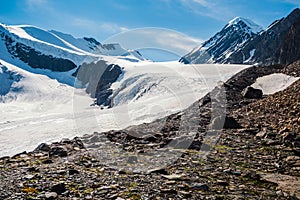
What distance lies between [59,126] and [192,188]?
3767 centimetres

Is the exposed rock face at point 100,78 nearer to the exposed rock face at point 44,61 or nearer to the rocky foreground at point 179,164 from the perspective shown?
the exposed rock face at point 44,61

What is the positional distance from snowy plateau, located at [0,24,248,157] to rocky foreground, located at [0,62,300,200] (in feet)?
45.0

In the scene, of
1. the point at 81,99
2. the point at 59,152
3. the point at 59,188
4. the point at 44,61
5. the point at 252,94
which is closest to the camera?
the point at 59,188

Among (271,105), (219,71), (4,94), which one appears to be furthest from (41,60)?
(271,105)

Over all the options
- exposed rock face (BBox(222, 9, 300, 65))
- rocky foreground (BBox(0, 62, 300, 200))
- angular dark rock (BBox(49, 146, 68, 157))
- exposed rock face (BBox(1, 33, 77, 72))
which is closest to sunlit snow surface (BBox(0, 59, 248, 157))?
rocky foreground (BBox(0, 62, 300, 200))

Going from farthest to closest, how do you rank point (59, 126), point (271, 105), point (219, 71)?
point (219, 71) < point (59, 126) < point (271, 105)

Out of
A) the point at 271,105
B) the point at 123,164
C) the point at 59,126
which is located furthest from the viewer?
the point at 59,126

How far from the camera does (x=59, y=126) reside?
148ft

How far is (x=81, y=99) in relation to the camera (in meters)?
122

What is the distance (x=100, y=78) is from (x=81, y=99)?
27.1 metres

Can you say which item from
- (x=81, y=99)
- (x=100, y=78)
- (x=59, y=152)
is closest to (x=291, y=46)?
(x=81, y=99)

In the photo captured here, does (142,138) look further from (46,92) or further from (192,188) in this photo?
(46,92)

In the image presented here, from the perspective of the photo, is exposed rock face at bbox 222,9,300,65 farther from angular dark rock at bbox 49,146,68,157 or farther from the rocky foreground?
angular dark rock at bbox 49,146,68,157

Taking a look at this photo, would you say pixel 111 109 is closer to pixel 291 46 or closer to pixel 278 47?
pixel 291 46
